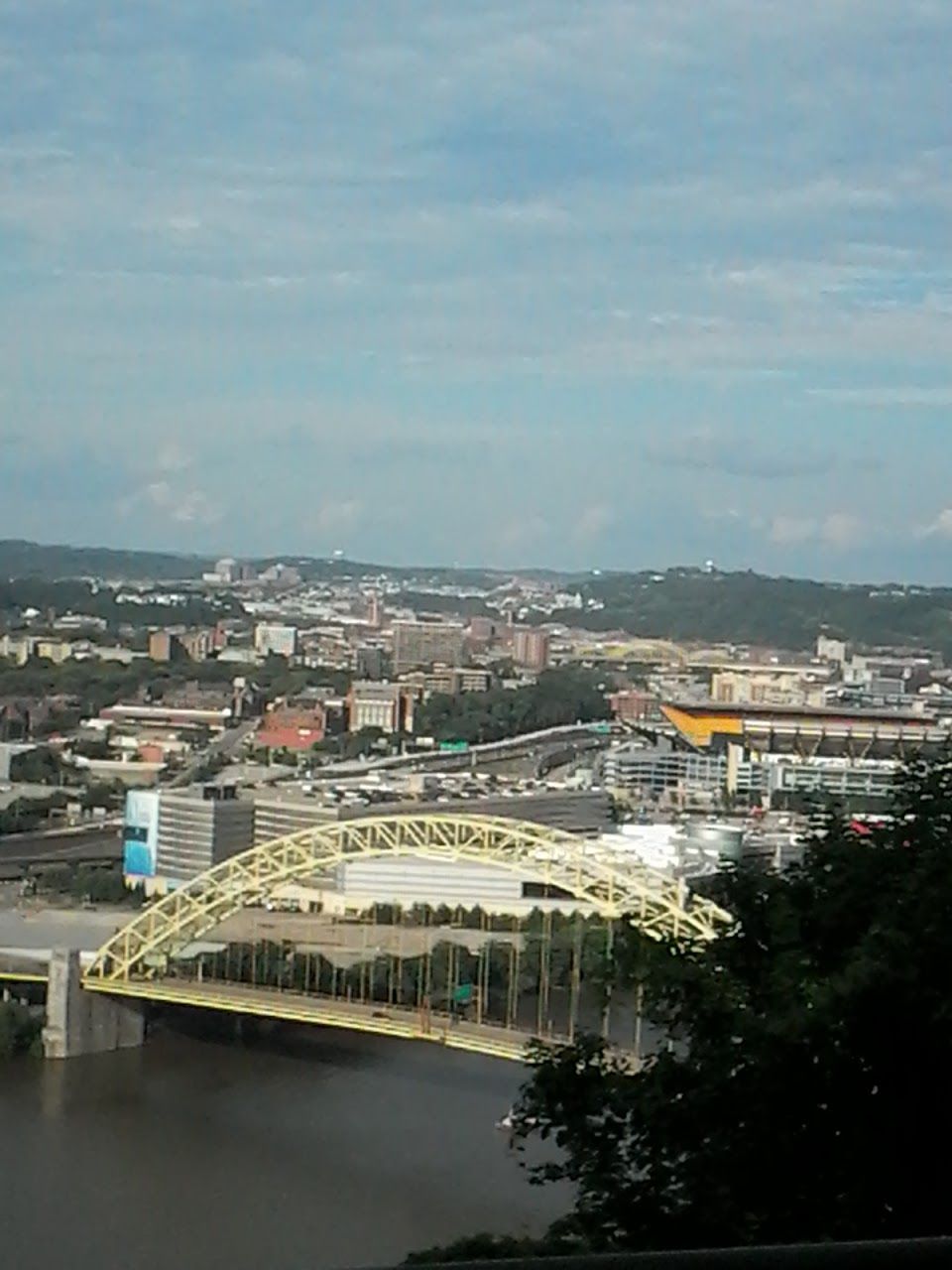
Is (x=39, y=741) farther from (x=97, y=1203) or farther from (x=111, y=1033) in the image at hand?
(x=97, y=1203)

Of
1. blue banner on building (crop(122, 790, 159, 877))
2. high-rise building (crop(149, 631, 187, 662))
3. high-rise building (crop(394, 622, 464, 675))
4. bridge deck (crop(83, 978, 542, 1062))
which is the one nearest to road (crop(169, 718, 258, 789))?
high-rise building (crop(149, 631, 187, 662))

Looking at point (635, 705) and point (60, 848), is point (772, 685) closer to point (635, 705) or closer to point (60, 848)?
point (635, 705)

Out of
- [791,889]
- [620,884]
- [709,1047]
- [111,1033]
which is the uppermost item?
[791,889]

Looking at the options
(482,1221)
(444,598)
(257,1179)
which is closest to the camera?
(482,1221)

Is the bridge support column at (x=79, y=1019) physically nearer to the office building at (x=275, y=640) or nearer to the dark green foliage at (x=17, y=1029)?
the dark green foliage at (x=17, y=1029)

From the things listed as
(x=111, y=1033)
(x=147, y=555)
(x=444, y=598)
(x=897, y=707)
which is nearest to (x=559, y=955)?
(x=111, y=1033)

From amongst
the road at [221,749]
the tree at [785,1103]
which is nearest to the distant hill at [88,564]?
the road at [221,749]

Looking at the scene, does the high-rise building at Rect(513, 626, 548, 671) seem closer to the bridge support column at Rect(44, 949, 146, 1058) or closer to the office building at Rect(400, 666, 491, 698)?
the office building at Rect(400, 666, 491, 698)

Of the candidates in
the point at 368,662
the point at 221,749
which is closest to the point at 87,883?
the point at 221,749
